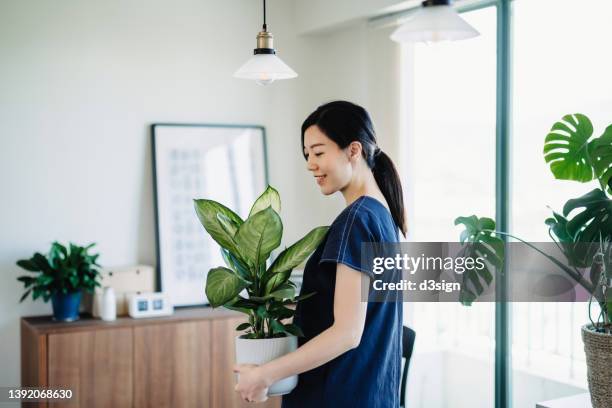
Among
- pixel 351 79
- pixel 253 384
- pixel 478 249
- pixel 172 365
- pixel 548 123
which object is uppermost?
pixel 351 79

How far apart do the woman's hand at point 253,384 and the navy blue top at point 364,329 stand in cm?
16

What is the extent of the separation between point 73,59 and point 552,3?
2.48 meters

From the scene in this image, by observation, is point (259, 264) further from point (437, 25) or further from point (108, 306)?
point (108, 306)

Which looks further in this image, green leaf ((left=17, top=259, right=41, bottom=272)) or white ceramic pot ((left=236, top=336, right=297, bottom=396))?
green leaf ((left=17, top=259, right=41, bottom=272))

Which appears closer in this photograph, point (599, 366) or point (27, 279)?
point (599, 366)

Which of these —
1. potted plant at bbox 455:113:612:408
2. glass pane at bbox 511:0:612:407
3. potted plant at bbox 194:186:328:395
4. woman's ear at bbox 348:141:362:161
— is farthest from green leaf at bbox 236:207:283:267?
glass pane at bbox 511:0:612:407

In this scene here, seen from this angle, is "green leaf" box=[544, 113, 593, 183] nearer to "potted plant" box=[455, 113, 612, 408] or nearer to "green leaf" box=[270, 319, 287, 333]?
"potted plant" box=[455, 113, 612, 408]

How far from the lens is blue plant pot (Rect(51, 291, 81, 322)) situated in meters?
3.77

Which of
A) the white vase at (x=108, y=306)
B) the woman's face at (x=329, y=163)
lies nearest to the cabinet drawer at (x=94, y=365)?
the white vase at (x=108, y=306)

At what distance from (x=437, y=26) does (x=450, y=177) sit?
2194 mm

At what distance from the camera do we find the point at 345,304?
177 centimetres

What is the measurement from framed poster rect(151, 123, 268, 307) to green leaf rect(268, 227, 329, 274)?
239 cm

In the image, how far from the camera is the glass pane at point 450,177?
3672mm

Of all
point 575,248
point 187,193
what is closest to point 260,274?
point 575,248
